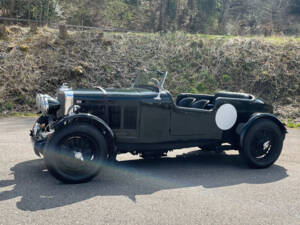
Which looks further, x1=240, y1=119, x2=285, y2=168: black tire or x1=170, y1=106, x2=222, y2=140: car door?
x1=240, y1=119, x2=285, y2=168: black tire

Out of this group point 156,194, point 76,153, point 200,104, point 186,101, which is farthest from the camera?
point 186,101

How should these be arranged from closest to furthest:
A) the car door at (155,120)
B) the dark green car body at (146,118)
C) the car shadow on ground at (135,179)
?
the car shadow on ground at (135,179)
the dark green car body at (146,118)
the car door at (155,120)

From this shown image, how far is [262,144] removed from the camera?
5629 millimetres

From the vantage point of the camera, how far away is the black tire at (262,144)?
5516 mm

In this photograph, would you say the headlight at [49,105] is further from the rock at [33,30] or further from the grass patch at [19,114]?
the rock at [33,30]

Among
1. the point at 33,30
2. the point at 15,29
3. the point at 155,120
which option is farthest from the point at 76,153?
the point at 15,29

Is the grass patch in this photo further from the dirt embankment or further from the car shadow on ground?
the car shadow on ground

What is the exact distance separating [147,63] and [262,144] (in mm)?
9152

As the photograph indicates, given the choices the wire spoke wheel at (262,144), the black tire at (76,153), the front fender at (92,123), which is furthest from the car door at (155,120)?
the wire spoke wheel at (262,144)

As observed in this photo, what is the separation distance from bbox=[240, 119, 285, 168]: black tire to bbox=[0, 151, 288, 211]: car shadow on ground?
0.16 metres

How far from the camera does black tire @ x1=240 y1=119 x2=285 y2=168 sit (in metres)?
5.52

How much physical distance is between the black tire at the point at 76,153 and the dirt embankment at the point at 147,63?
22.4 feet

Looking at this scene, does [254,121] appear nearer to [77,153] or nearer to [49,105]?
[77,153]

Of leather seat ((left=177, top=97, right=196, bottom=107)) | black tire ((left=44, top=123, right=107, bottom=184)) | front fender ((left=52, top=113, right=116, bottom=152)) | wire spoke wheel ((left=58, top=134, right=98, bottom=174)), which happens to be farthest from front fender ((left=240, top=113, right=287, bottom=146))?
wire spoke wheel ((left=58, top=134, right=98, bottom=174))
